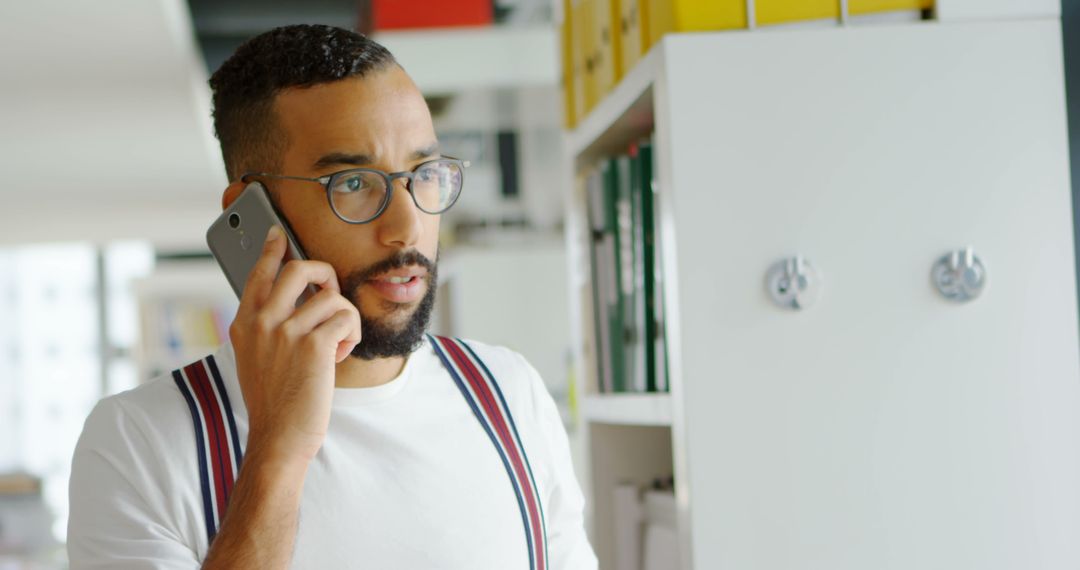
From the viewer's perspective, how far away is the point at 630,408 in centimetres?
155

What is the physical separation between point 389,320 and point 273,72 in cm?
28

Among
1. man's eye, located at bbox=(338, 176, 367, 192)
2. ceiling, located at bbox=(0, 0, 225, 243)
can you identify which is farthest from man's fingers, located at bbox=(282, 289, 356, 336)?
ceiling, located at bbox=(0, 0, 225, 243)

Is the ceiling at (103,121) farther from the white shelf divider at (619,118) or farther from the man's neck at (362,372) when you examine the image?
the man's neck at (362,372)

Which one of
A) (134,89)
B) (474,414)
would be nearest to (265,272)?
(474,414)

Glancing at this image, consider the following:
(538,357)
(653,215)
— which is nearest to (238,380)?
(653,215)

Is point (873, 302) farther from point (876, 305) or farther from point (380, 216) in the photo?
point (380, 216)

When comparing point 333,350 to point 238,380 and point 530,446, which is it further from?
point 530,446

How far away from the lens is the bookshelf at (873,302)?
1.23 m

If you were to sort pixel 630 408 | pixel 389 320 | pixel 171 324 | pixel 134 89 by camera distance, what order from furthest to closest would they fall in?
pixel 171 324 → pixel 134 89 → pixel 630 408 → pixel 389 320

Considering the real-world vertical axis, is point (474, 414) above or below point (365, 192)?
below

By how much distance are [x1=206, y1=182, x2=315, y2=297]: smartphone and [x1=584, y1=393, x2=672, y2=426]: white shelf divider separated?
1.49ft

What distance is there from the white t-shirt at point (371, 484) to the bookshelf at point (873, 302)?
6.7 inches

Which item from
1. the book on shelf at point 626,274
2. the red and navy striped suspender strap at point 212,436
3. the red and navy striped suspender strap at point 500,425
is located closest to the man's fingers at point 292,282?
the red and navy striped suspender strap at point 212,436

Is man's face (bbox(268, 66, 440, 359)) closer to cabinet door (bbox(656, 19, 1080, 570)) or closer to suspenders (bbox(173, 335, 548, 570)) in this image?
suspenders (bbox(173, 335, 548, 570))
